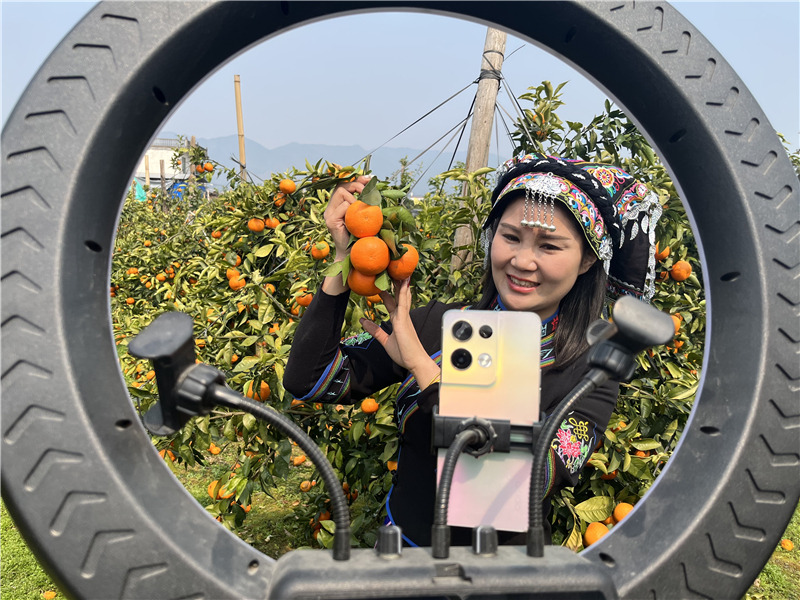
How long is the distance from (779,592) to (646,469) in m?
1.63

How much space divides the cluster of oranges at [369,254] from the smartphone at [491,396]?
468 mm

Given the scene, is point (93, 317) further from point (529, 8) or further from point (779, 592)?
point (779, 592)

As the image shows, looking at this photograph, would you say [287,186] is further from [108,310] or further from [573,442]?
[108,310]

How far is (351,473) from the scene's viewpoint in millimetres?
2340

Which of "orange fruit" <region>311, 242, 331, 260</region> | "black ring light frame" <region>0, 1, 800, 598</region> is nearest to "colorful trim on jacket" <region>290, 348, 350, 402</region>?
"orange fruit" <region>311, 242, 331, 260</region>

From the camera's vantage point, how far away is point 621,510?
1.81 m

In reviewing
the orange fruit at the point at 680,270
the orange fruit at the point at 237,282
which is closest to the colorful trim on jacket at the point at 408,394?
the orange fruit at the point at 680,270

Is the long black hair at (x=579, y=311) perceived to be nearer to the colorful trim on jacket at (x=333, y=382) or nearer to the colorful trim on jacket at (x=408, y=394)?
the colorful trim on jacket at (x=408, y=394)

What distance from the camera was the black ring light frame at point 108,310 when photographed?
54 centimetres

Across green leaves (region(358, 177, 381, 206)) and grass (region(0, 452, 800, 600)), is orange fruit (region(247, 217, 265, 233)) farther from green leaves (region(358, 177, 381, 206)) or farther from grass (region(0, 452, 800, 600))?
green leaves (region(358, 177, 381, 206))

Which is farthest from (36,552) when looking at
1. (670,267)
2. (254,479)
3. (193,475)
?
(193,475)

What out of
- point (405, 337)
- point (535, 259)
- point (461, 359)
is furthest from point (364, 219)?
point (461, 359)

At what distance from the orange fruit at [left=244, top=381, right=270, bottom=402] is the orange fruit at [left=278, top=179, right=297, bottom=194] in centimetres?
137

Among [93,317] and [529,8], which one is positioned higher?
[529,8]
